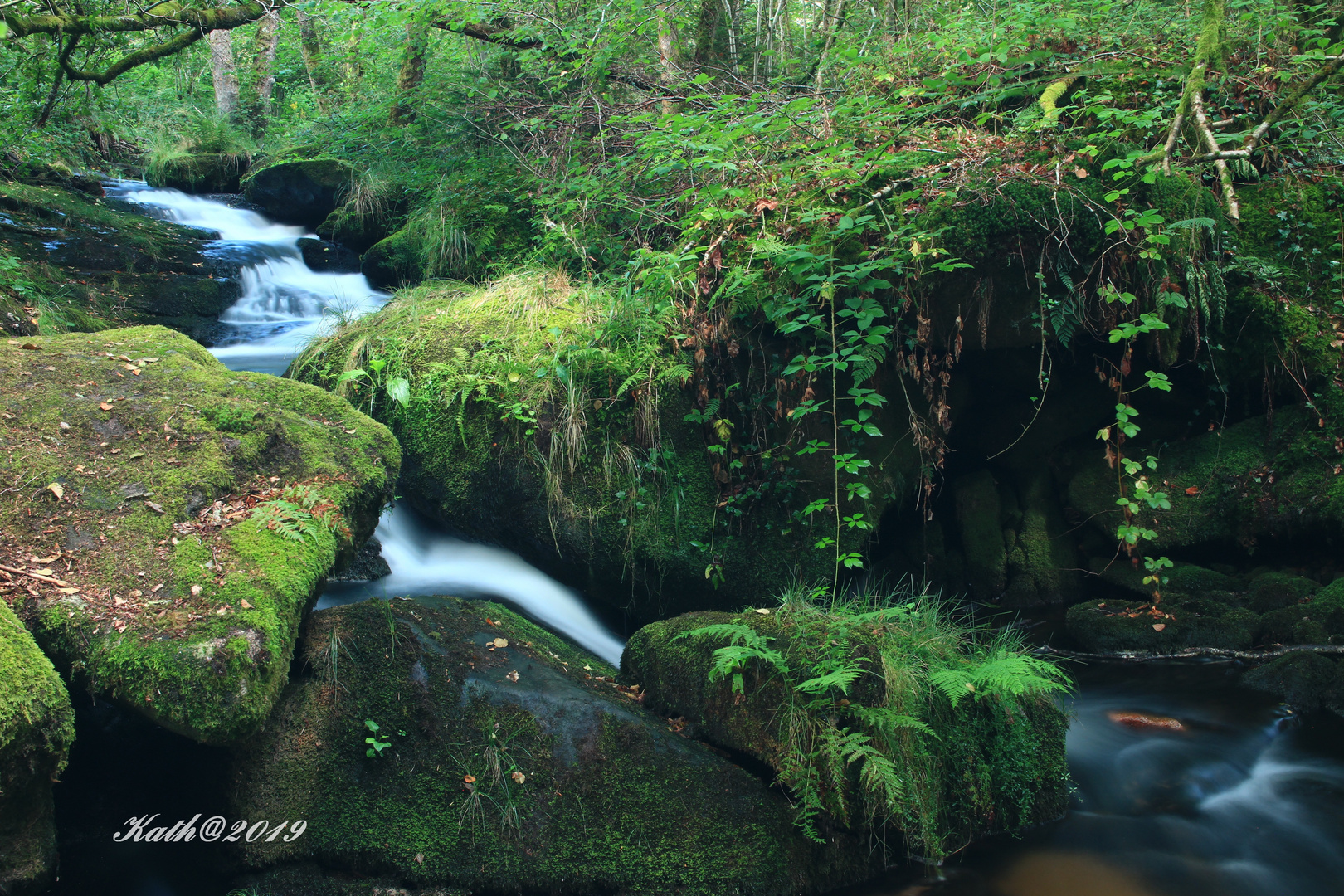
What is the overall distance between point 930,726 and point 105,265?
28.9 ft

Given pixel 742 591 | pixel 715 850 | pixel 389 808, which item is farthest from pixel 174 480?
pixel 742 591

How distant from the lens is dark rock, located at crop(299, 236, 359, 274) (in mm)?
9297

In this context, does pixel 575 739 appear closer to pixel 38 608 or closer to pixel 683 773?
pixel 683 773

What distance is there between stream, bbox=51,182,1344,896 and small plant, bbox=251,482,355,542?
1003 mm

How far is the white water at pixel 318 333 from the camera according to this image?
5.31 meters

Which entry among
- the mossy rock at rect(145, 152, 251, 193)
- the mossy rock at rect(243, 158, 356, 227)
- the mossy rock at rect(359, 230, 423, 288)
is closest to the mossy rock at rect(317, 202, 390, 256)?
the mossy rock at rect(359, 230, 423, 288)

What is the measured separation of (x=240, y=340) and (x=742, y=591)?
572 centimetres

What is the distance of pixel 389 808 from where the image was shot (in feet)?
10.5

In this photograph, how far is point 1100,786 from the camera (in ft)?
13.1

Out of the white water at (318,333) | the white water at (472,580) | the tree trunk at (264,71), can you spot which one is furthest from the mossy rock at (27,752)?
the tree trunk at (264,71)

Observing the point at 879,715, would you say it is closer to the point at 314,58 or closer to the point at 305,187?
the point at 305,187

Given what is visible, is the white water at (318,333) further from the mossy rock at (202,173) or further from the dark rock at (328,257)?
the mossy rock at (202,173)

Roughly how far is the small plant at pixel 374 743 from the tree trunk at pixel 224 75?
14742mm

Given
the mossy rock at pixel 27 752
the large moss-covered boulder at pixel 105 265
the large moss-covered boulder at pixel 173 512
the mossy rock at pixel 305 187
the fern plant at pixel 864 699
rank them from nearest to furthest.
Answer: the mossy rock at pixel 27 752, the large moss-covered boulder at pixel 173 512, the fern plant at pixel 864 699, the large moss-covered boulder at pixel 105 265, the mossy rock at pixel 305 187
